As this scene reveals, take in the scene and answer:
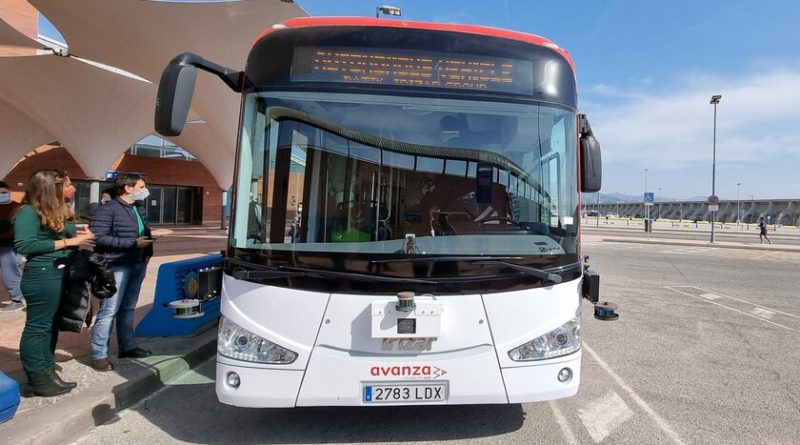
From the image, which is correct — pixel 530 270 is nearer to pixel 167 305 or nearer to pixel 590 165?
pixel 590 165

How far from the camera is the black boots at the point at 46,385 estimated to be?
12.1ft

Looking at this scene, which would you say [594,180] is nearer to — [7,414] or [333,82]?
[333,82]

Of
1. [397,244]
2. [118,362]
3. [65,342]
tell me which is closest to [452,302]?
[397,244]

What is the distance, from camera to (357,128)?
3230 millimetres

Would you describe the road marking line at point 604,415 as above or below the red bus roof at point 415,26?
below

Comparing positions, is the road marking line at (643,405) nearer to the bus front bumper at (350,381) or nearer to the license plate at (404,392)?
the bus front bumper at (350,381)

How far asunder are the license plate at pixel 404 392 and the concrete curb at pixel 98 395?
218 cm

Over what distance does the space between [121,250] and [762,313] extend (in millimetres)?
9549

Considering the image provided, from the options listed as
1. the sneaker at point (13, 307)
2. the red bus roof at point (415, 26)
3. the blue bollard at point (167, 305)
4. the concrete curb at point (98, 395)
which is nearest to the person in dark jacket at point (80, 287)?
the concrete curb at point (98, 395)

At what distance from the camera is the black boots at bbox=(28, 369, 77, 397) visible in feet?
12.1

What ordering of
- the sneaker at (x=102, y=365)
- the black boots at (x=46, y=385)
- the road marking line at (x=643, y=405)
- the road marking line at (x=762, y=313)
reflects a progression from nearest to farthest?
the road marking line at (x=643, y=405)
the black boots at (x=46, y=385)
the sneaker at (x=102, y=365)
the road marking line at (x=762, y=313)

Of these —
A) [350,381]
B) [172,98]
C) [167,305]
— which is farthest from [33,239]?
[350,381]

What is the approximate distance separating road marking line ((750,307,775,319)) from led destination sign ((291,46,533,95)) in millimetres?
7354

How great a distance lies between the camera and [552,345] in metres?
3.08
